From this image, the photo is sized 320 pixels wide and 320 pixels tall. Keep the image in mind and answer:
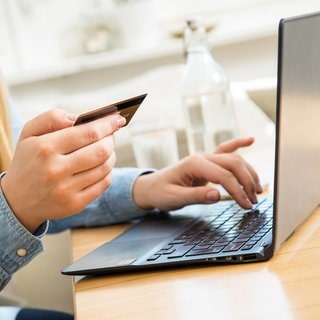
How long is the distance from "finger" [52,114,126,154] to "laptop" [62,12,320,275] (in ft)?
0.40

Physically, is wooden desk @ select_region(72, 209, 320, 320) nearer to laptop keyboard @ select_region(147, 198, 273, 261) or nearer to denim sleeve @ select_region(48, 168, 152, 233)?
laptop keyboard @ select_region(147, 198, 273, 261)

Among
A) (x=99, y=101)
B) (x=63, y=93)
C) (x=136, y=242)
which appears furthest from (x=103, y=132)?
(x=63, y=93)

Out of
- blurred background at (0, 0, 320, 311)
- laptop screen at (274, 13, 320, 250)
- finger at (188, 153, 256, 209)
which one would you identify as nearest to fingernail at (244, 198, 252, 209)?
finger at (188, 153, 256, 209)

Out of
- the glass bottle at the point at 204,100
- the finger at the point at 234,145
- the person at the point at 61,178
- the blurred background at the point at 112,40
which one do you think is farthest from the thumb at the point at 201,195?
the blurred background at the point at 112,40

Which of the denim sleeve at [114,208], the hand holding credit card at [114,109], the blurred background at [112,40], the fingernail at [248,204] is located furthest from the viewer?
the blurred background at [112,40]

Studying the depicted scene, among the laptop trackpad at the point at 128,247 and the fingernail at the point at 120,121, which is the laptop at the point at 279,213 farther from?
the fingernail at the point at 120,121

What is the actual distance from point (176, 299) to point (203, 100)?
767mm

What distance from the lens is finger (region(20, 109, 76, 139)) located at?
0.70 m

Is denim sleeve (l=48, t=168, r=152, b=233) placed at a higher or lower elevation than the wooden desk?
lower

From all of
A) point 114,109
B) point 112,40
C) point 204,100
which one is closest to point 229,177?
point 114,109

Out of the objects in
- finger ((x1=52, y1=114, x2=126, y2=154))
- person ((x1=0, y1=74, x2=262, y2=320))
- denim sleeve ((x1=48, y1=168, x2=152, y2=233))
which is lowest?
denim sleeve ((x1=48, y1=168, x2=152, y2=233))

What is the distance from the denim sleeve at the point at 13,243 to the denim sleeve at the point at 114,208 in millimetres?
223

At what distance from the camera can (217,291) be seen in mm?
598

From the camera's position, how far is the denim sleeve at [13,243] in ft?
2.43
